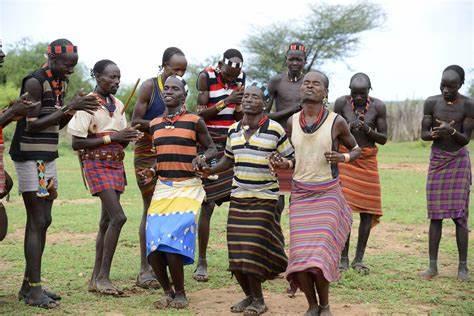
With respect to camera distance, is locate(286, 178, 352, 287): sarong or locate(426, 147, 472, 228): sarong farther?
locate(426, 147, 472, 228): sarong

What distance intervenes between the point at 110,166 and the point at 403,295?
2.91 m

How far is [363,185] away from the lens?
24.3 feet

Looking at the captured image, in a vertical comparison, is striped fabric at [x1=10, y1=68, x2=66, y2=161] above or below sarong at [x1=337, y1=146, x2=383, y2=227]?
above

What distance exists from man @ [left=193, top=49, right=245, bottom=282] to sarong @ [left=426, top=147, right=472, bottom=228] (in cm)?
212

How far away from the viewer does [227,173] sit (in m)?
7.18

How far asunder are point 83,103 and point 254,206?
1644mm

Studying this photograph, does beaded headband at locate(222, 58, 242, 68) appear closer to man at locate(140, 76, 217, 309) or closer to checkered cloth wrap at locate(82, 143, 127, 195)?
man at locate(140, 76, 217, 309)

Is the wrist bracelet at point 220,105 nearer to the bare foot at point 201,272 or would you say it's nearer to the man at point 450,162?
the bare foot at point 201,272

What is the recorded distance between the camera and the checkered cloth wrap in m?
6.25

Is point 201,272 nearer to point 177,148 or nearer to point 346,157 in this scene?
point 177,148

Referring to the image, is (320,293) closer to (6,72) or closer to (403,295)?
(403,295)

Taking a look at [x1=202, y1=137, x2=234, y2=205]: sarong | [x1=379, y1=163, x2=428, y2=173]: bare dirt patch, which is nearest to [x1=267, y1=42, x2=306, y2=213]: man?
[x1=202, y1=137, x2=234, y2=205]: sarong

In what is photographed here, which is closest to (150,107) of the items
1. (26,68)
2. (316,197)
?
(316,197)

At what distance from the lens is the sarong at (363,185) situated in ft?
24.2
